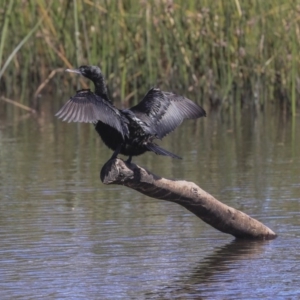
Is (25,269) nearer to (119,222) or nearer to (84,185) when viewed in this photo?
(119,222)

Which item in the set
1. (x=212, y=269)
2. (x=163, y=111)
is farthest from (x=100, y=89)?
(x=212, y=269)

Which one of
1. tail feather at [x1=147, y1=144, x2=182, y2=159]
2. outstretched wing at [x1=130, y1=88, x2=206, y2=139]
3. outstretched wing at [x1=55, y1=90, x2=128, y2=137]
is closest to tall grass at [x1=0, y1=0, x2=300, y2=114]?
outstretched wing at [x1=130, y1=88, x2=206, y2=139]

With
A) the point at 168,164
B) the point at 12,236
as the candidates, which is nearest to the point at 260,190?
the point at 168,164

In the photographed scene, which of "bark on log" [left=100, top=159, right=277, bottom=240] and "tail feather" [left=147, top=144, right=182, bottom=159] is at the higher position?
"tail feather" [left=147, top=144, right=182, bottom=159]

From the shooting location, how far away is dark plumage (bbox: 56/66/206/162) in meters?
5.79

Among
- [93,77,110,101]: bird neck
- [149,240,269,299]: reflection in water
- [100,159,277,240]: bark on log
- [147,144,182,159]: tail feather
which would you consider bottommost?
[149,240,269,299]: reflection in water

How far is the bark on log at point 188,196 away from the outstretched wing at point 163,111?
33 cm

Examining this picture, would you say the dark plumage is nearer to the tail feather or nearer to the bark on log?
the tail feather

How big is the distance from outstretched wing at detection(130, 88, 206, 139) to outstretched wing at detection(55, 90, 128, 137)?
34 centimetres

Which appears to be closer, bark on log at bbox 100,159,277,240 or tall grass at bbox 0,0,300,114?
bark on log at bbox 100,159,277,240

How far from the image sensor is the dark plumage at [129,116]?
579 cm

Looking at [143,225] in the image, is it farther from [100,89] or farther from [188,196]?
[100,89]

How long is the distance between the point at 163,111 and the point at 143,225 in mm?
922

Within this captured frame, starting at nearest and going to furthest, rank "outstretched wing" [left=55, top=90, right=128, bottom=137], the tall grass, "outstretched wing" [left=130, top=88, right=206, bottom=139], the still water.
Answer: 1. the still water
2. "outstretched wing" [left=55, top=90, right=128, bottom=137]
3. "outstretched wing" [left=130, top=88, right=206, bottom=139]
4. the tall grass
